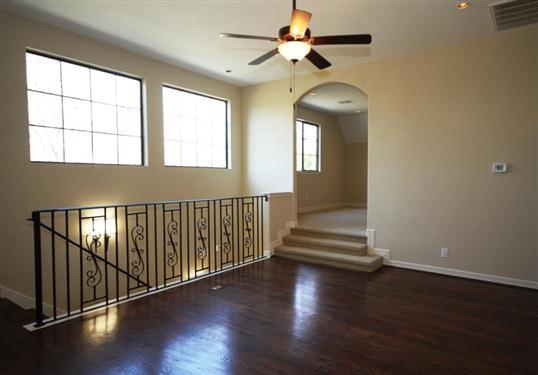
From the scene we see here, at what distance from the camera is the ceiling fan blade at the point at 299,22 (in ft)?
7.77

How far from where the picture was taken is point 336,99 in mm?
7438

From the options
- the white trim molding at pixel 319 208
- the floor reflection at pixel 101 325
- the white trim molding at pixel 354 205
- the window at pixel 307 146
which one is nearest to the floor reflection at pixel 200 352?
the floor reflection at pixel 101 325

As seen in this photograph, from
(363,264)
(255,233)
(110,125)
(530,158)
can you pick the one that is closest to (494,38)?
(530,158)

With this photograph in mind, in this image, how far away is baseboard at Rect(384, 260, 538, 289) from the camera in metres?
3.98

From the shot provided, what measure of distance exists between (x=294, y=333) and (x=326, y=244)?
2.55m

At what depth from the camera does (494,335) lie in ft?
9.11

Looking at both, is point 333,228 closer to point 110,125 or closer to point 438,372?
point 438,372

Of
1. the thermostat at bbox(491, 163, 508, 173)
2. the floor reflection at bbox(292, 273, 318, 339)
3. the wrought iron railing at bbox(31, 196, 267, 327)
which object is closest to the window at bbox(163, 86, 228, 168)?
the wrought iron railing at bbox(31, 196, 267, 327)

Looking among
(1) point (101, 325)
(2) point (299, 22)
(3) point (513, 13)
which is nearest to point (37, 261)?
(1) point (101, 325)

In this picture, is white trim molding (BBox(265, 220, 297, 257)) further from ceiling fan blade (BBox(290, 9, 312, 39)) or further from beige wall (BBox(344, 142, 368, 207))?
beige wall (BBox(344, 142, 368, 207))

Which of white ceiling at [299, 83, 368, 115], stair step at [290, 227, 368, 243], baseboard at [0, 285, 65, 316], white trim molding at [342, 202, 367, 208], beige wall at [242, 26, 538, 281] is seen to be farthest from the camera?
white trim molding at [342, 202, 367, 208]

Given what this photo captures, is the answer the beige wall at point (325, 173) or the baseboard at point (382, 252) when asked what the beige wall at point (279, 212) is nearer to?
the baseboard at point (382, 252)

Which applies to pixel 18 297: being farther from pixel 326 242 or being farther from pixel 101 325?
pixel 326 242

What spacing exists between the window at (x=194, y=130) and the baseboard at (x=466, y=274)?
3728 millimetres
